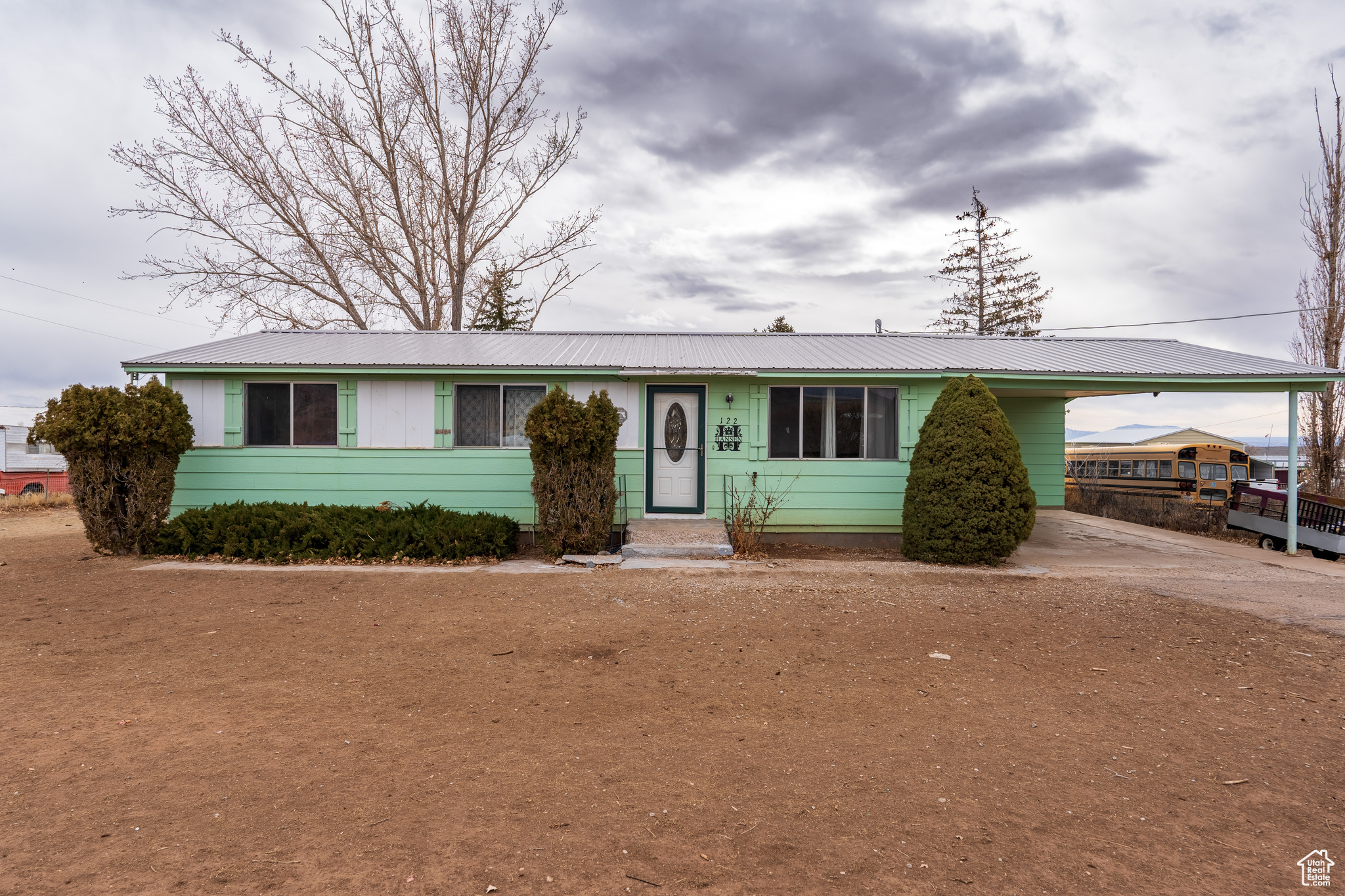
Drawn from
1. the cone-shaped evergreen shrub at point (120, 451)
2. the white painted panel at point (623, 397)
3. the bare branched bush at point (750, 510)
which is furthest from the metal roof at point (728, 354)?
the bare branched bush at point (750, 510)

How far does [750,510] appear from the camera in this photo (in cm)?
988

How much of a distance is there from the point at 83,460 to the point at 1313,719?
470 inches

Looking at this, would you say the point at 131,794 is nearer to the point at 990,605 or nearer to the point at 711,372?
the point at 990,605

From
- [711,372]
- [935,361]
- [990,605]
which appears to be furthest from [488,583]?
[935,361]

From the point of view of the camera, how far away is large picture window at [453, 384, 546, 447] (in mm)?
10086

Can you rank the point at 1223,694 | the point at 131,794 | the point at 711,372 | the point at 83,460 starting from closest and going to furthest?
1. the point at 131,794
2. the point at 1223,694
3. the point at 83,460
4. the point at 711,372

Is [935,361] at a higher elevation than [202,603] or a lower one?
higher

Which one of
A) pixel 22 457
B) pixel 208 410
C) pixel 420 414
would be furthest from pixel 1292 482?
pixel 22 457

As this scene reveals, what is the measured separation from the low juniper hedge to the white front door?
2.49 meters

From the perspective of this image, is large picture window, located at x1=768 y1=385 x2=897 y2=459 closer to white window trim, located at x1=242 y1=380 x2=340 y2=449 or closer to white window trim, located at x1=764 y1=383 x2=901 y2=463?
white window trim, located at x1=764 y1=383 x2=901 y2=463

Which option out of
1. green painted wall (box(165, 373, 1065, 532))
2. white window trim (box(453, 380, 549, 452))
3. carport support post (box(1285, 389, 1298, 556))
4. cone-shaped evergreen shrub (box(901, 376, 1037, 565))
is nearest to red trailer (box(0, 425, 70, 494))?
green painted wall (box(165, 373, 1065, 532))

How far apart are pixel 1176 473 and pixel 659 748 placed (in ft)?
65.8

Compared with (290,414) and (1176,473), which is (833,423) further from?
(1176,473)

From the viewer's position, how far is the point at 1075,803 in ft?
9.86
